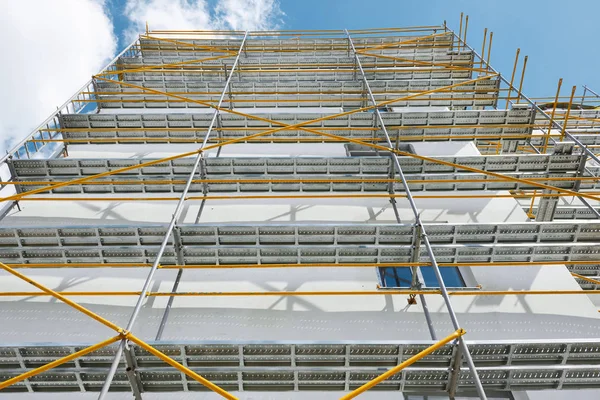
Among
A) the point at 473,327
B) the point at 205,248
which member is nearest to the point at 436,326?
the point at 473,327

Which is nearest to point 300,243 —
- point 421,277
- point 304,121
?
point 421,277

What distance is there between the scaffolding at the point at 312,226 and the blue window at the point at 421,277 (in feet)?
0.33

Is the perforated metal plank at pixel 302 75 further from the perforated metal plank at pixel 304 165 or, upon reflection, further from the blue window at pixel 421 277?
the blue window at pixel 421 277

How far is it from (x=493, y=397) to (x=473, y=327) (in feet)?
3.76

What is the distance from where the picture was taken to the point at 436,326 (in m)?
6.97

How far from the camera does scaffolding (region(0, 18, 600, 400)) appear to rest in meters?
5.18

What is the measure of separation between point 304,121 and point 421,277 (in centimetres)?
517

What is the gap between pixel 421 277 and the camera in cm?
794

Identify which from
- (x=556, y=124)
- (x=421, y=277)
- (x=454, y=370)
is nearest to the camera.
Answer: (x=454, y=370)

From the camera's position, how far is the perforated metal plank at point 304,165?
8461mm

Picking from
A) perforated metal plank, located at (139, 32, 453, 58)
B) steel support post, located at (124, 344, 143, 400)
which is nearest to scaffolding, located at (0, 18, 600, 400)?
steel support post, located at (124, 344, 143, 400)

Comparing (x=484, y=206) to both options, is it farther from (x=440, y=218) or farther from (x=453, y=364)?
(x=453, y=364)

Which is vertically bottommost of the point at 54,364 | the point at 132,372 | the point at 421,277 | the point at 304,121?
the point at 421,277

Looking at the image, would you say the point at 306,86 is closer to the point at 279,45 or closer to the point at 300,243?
the point at 279,45
